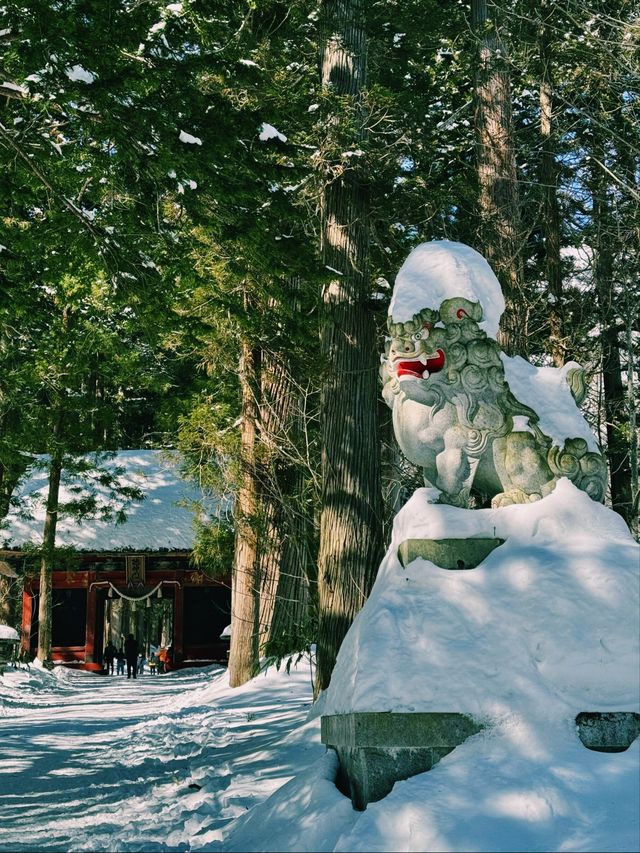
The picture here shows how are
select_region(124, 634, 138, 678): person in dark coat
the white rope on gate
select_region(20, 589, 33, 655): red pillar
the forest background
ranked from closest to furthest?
the forest background, select_region(124, 634, 138, 678): person in dark coat, select_region(20, 589, 33, 655): red pillar, the white rope on gate

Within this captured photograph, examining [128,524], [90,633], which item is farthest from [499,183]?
[90,633]

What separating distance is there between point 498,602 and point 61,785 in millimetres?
5350

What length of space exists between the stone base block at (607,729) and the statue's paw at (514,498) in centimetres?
154

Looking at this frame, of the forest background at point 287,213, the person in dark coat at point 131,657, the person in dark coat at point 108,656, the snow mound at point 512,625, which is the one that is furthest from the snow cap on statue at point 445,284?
the person in dark coat at point 108,656

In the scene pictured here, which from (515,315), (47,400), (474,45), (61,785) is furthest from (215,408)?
(47,400)

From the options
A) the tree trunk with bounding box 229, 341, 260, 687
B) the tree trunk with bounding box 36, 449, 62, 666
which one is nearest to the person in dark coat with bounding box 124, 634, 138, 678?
the tree trunk with bounding box 36, 449, 62, 666

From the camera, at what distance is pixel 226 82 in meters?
8.59

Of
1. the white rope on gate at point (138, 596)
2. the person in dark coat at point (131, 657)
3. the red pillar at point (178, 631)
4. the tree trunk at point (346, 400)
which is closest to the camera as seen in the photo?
the tree trunk at point (346, 400)

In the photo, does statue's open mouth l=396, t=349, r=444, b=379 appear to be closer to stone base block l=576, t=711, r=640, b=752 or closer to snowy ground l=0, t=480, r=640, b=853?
snowy ground l=0, t=480, r=640, b=853

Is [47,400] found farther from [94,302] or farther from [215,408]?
[215,408]

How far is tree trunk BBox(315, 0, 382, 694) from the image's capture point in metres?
9.23

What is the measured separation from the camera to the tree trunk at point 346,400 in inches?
364

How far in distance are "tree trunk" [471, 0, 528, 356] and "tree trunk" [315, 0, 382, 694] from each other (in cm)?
211

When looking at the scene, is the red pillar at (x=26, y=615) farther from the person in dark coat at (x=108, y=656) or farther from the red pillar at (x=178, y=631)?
the red pillar at (x=178, y=631)
